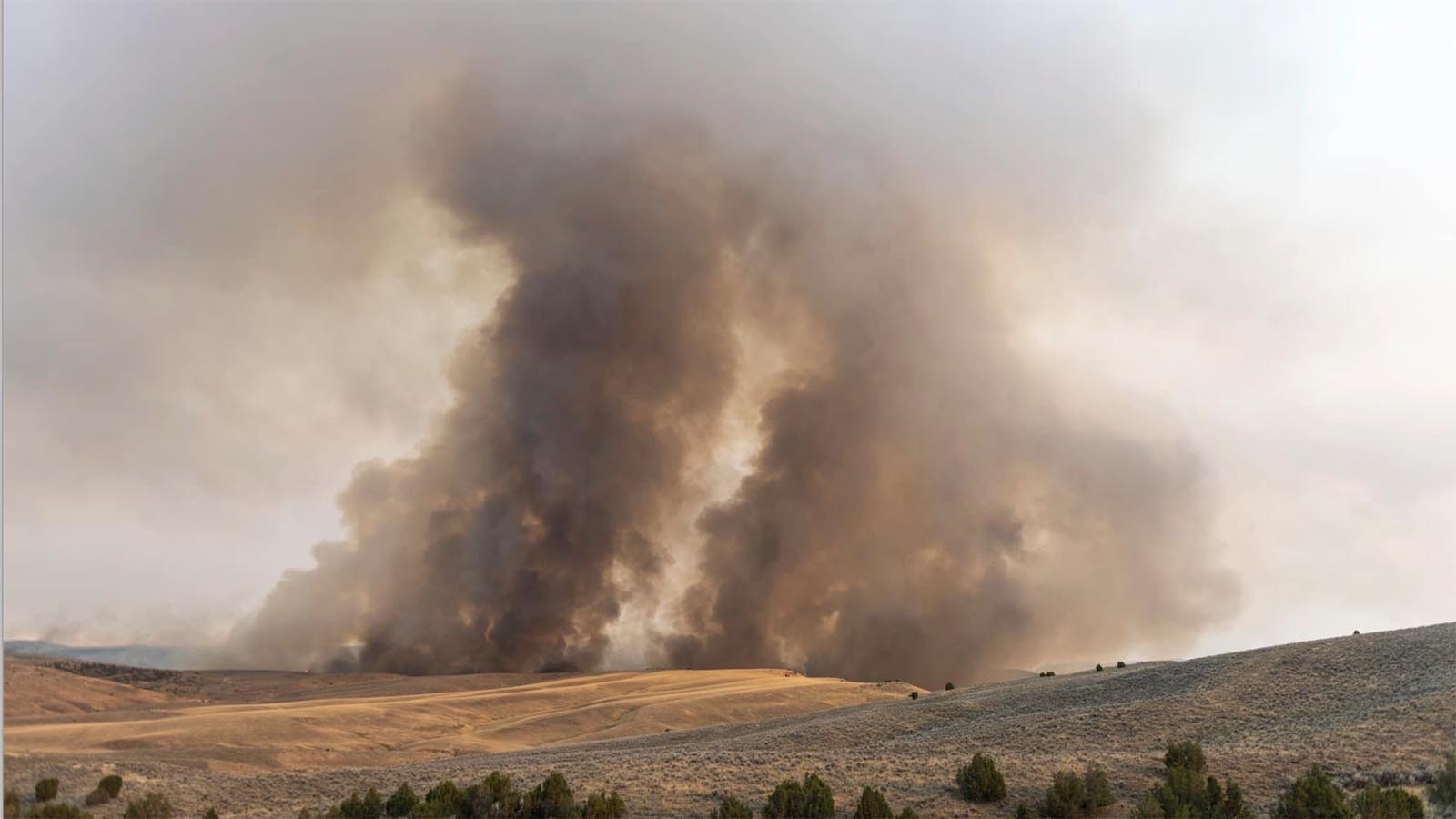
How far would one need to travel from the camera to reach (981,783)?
16219 mm

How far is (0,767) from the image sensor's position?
51.2 ft

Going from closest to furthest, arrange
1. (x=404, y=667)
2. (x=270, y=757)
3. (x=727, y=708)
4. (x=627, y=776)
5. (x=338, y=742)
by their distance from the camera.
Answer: (x=627, y=776), (x=270, y=757), (x=338, y=742), (x=727, y=708), (x=404, y=667)

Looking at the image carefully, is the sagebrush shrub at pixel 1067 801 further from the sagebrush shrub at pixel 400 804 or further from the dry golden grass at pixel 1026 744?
the sagebrush shrub at pixel 400 804

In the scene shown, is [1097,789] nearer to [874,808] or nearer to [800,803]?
[874,808]

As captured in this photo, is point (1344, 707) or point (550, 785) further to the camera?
point (1344, 707)

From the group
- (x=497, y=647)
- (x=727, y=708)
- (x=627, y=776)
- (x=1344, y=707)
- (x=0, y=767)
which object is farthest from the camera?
(x=497, y=647)

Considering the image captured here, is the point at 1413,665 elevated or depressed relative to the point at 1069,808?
elevated

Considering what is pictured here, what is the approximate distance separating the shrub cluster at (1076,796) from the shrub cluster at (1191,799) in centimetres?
66

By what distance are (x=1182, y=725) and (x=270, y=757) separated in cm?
2290

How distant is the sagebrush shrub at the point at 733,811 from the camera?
48.3 feet

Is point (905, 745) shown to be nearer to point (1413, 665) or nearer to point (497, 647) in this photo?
point (1413, 665)

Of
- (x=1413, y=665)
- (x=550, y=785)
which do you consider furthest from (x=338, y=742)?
(x=1413, y=665)

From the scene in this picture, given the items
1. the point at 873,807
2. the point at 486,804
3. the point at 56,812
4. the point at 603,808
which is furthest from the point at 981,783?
the point at 56,812

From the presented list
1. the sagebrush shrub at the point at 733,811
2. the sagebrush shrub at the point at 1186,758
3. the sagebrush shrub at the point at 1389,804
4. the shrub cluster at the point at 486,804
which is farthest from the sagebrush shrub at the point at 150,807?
the sagebrush shrub at the point at 1389,804
